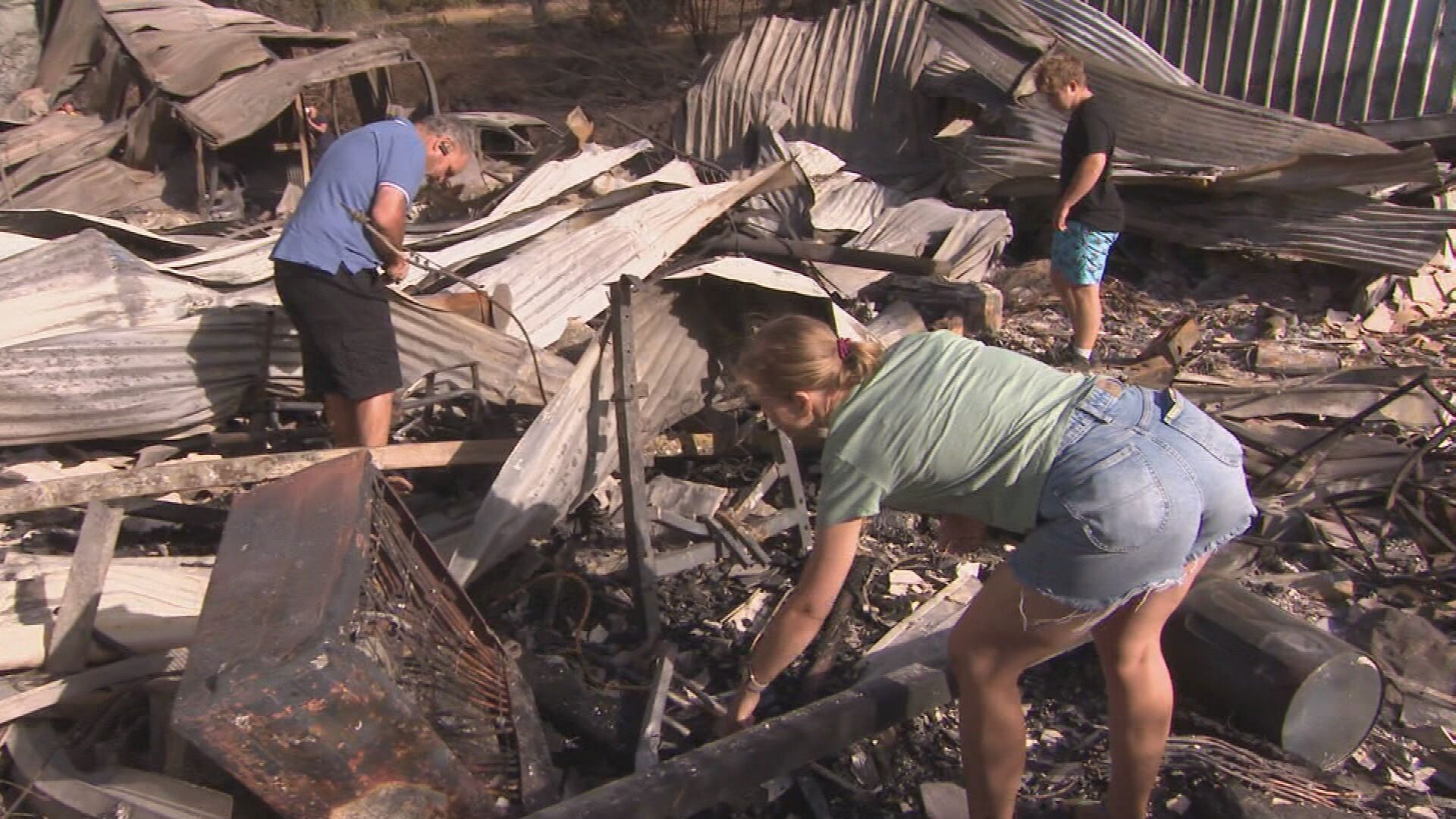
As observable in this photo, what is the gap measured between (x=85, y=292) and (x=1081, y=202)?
4.43 meters

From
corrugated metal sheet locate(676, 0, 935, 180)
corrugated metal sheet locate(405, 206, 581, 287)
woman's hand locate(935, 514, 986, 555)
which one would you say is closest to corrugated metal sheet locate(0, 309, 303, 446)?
corrugated metal sheet locate(405, 206, 581, 287)

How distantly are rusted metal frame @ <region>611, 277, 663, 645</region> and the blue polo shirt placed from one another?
3.39ft

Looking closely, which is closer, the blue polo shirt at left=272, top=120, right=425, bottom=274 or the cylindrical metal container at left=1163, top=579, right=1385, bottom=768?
the cylindrical metal container at left=1163, top=579, right=1385, bottom=768

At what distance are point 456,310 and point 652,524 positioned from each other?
136 cm

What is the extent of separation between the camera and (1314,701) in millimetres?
2982

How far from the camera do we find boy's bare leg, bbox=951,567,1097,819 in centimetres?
223

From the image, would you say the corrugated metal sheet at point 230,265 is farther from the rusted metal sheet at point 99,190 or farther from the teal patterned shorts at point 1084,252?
the teal patterned shorts at point 1084,252

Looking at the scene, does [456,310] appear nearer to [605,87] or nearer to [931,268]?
[931,268]

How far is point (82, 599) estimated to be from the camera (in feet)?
9.11

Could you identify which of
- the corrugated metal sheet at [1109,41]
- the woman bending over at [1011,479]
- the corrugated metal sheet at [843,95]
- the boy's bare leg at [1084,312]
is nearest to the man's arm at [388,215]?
the woman bending over at [1011,479]

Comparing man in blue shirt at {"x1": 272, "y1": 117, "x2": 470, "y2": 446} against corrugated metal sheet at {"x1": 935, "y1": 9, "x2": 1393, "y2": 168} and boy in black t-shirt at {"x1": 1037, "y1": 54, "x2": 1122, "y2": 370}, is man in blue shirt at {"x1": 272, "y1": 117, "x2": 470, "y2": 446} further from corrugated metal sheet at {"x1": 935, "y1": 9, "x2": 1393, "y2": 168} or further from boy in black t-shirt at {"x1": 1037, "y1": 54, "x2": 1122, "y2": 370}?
corrugated metal sheet at {"x1": 935, "y1": 9, "x2": 1393, "y2": 168}

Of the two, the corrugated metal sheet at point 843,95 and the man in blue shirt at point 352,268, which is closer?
the man in blue shirt at point 352,268

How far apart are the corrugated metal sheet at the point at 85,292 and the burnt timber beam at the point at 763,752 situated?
3.04 meters

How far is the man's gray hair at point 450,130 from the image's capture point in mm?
4125
